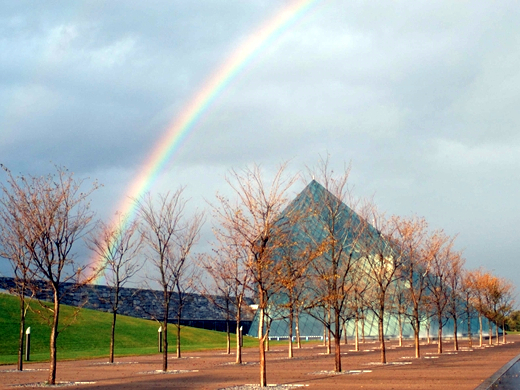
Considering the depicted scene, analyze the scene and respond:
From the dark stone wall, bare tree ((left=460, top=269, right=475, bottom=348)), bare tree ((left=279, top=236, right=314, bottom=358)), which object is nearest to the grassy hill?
the dark stone wall

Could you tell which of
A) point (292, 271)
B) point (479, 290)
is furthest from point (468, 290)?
point (292, 271)

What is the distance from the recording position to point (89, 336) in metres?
52.4

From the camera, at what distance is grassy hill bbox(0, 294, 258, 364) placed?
44381 millimetres

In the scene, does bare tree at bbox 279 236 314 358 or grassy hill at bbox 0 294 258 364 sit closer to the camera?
bare tree at bbox 279 236 314 358

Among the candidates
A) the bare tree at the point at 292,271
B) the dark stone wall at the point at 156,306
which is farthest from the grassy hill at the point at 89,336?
the bare tree at the point at 292,271

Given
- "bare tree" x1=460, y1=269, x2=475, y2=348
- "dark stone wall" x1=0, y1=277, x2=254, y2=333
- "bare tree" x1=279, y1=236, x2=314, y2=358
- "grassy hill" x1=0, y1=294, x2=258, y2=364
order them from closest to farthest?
"bare tree" x1=279, y1=236, x2=314, y2=358 → "grassy hill" x1=0, y1=294, x2=258, y2=364 → "bare tree" x1=460, y1=269, x2=475, y2=348 → "dark stone wall" x1=0, y1=277, x2=254, y2=333

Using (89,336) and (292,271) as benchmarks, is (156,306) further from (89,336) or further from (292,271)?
(292,271)

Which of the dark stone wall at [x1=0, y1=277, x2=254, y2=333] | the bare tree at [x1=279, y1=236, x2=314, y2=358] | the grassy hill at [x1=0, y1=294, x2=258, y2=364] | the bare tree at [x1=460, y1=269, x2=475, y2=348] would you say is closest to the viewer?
the bare tree at [x1=279, y1=236, x2=314, y2=358]

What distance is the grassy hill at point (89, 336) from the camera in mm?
44381

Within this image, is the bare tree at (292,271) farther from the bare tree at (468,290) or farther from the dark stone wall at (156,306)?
the dark stone wall at (156,306)

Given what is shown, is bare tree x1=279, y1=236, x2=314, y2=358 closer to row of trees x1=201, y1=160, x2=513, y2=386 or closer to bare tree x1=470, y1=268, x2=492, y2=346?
row of trees x1=201, y1=160, x2=513, y2=386

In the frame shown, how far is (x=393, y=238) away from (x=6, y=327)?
33.6 meters

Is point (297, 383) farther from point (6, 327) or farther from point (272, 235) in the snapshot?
point (6, 327)

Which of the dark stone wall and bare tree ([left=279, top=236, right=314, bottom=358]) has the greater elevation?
bare tree ([left=279, top=236, right=314, bottom=358])
